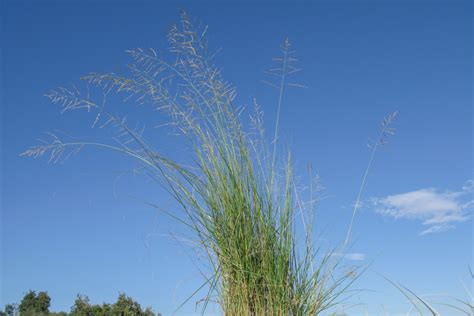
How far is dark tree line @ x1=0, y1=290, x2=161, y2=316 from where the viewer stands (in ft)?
115

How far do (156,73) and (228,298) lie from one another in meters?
1.51

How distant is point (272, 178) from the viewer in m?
2.94

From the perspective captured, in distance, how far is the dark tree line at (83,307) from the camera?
3506 centimetres

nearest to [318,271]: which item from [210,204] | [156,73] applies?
[210,204]

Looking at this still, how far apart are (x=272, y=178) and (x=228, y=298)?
75 centimetres

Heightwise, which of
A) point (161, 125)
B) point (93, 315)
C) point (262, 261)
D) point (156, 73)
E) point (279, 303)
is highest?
point (93, 315)

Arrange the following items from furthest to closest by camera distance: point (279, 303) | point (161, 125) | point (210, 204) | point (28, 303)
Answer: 1. point (28, 303)
2. point (161, 125)
3. point (210, 204)
4. point (279, 303)

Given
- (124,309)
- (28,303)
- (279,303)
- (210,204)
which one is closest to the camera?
(279,303)

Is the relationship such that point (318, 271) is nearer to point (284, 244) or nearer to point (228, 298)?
point (284, 244)

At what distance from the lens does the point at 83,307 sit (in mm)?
36500

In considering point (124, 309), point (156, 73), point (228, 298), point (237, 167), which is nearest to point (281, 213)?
point (237, 167)

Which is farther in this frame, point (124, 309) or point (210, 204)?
point (124, 309)

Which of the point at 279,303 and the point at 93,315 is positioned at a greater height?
the point at 93,315

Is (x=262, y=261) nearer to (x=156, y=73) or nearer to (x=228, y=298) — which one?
(x=228, y=298)
